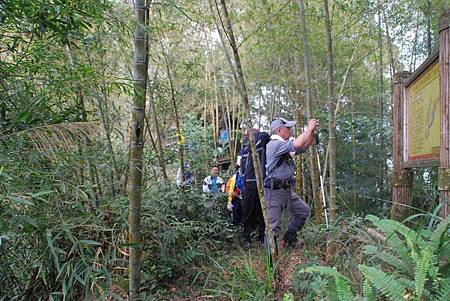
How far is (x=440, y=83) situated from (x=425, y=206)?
2.66 meters

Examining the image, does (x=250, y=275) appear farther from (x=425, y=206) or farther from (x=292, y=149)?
(x=425, y=206)

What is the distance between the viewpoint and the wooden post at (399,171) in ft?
11.2

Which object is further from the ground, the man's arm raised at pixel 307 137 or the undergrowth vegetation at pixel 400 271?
the man's arm raised at pixel 307 137

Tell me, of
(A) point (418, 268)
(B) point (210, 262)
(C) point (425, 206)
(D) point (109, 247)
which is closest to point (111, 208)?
(D) point (109, 247)

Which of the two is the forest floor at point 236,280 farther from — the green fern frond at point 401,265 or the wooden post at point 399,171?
the wooden post at point 399,171

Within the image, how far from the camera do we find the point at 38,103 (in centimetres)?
210

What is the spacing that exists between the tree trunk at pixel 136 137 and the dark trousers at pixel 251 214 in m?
2.05

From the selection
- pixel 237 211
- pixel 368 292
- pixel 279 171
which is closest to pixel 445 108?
pixel 368 292

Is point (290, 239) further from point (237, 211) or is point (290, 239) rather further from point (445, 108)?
point (445, 108)

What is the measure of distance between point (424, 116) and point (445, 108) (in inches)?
23.5

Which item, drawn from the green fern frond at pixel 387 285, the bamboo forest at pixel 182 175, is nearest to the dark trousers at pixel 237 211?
the bamboo forest at pixel 182 175

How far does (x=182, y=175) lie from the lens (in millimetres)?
5211

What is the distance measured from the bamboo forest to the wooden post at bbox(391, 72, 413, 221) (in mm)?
17

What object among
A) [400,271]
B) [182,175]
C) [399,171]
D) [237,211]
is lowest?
[237,211]
